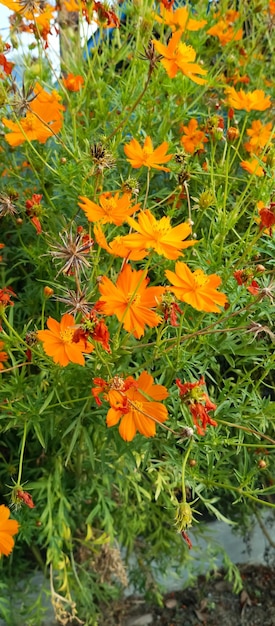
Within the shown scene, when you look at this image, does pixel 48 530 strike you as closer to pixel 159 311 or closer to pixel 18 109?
pixel 159 311

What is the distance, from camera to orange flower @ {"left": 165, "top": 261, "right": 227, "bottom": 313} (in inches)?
28.9

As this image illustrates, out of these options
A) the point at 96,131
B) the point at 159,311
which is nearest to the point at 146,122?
the point at 96,131

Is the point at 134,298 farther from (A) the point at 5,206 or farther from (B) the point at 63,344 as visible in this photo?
(A) the point at 5,206

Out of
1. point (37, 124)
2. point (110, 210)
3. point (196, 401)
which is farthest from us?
point (37, 124)

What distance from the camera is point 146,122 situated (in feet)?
3.60

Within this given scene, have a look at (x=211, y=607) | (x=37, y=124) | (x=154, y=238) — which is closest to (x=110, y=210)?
(x=154, y=238)

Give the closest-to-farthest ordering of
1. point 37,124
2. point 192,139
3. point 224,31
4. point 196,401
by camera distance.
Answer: point 196,401
point 37,124
point 192,139
point 224,31

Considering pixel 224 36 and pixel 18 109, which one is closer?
pixel 18 109

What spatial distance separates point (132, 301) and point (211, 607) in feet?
3.88

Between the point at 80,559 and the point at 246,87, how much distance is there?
1110 millimetres

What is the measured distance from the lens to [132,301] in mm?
727

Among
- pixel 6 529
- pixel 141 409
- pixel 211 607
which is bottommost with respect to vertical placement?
pixel 211 607

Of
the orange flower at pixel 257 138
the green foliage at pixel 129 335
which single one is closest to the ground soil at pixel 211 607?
the green foliage at pixel 129 335

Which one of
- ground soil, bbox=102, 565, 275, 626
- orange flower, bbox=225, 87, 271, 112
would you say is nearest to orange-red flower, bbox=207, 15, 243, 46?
orange flower, bbox=225, 87, 271, 112
